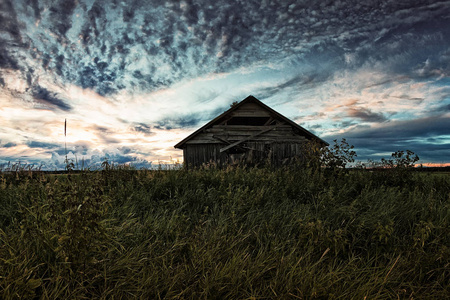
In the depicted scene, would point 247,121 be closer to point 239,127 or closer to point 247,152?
point 239,127

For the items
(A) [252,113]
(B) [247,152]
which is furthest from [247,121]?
(B) [247,152]

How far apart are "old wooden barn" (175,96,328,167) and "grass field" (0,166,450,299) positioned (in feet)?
32.0

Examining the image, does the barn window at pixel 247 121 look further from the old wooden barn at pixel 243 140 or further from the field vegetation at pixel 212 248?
the field vegetation at pixel 212 248

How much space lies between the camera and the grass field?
2.83 m

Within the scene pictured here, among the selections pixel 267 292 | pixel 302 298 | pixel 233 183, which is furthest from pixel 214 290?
pixel 233 183

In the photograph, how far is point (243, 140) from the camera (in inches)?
653

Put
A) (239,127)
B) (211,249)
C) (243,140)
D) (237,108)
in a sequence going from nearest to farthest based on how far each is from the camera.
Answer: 1. (211,249)
2. (243,140)
3. (239,127)
4. (237,108)

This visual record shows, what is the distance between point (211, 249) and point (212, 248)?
133mm

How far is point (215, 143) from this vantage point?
16.7m

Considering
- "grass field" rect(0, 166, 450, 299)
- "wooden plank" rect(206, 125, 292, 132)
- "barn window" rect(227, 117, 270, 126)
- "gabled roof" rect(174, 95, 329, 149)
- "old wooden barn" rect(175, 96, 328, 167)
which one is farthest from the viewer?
"barn window" rect(227, 117, 270, 126)

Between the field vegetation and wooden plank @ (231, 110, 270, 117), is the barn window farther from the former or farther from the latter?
the field vegetation

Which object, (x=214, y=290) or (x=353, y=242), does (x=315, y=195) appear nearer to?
(x=353, y=242)

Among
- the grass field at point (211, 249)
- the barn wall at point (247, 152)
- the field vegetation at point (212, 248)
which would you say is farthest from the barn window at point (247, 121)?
the grass field at point (211, 249)

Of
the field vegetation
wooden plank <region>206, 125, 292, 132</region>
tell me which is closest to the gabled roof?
wooden plank <region>206, 125, 292, 132</region>
